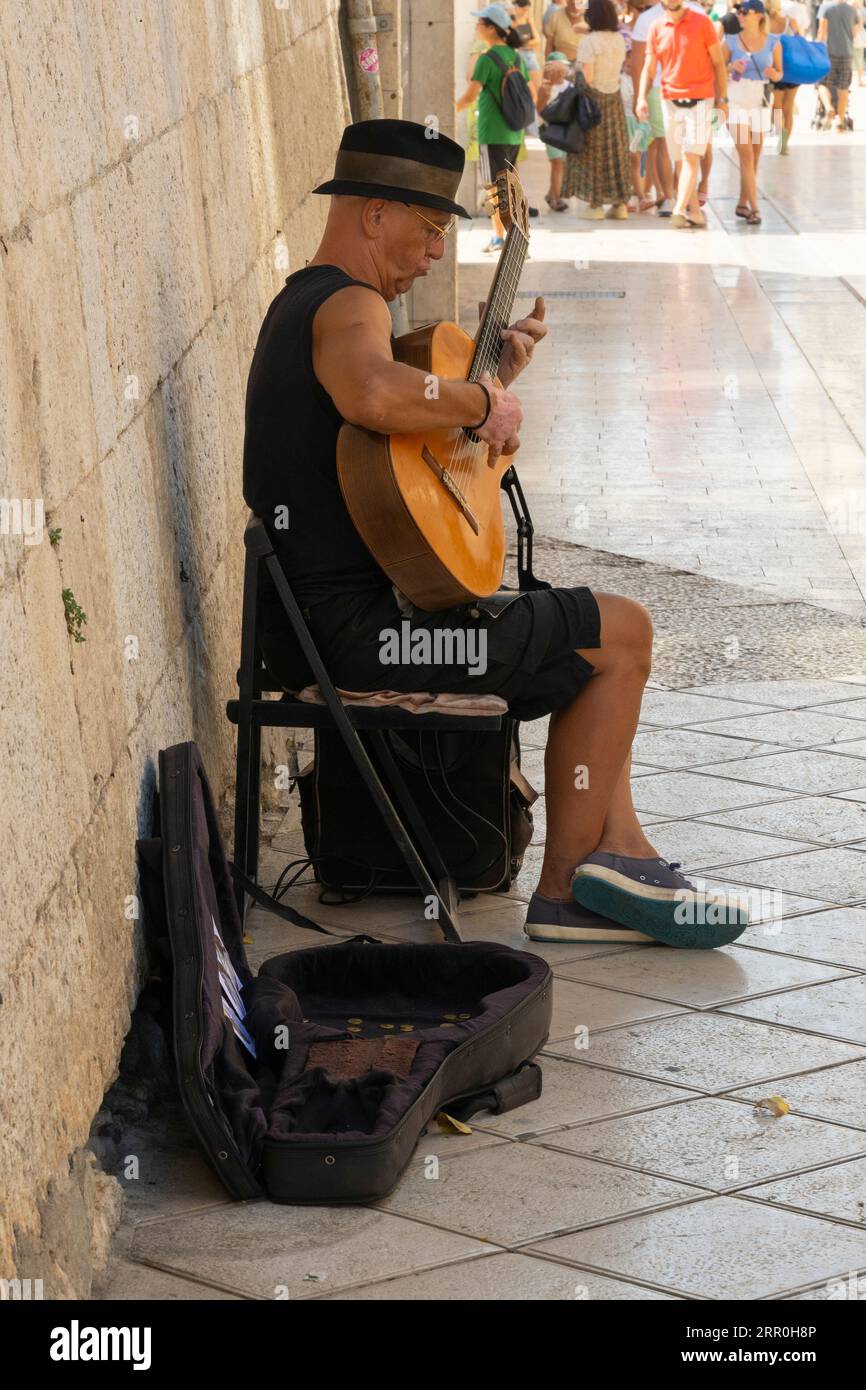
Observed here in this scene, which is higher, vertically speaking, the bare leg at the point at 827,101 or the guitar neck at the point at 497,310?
the guitar neck at the point at 497,310

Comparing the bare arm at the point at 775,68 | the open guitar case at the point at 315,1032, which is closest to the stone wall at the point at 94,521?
the open guitar case at the point at 315,1032

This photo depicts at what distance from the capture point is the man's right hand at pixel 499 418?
12.4ft

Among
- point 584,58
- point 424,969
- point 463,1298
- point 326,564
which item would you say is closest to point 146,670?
point 326,564

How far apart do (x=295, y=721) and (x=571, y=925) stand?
2.45ft

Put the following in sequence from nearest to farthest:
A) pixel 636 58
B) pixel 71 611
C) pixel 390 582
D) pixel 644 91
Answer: pixel 71 611 → pixel 390 582 → pixel 644 91 → pixel 636 58

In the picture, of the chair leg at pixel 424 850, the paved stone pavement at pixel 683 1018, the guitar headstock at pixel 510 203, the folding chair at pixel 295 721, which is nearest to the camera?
the paved stone pavement at pixel 683 1018

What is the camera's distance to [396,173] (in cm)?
378

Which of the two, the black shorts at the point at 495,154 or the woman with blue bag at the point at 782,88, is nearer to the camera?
the black shorts at the point at 495,154

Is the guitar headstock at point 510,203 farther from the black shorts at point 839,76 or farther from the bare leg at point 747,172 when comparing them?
the black shorts at point 839,76

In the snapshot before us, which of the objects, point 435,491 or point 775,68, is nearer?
point 435,491

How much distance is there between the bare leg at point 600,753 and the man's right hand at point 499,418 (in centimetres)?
42

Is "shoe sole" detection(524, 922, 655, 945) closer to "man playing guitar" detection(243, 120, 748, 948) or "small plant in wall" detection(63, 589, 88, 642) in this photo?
"man playing guitar" detection(243, 120, 748, 948)

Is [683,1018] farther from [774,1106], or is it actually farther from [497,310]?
[497,310]

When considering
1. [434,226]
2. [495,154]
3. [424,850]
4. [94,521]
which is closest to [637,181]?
[495,154]
